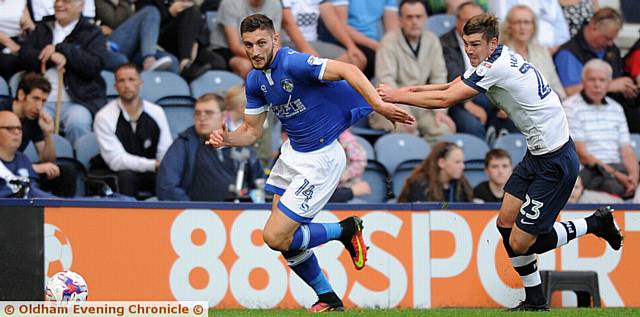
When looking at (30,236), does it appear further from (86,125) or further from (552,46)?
(552,46)

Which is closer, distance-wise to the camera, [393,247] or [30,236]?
[30,236]

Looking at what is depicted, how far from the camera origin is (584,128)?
1455 centimetres

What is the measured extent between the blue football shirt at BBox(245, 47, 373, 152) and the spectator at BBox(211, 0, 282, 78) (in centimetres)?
462

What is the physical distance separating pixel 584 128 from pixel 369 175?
2.69 meters

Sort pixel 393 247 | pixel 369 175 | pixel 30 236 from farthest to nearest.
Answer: pixel 369 175, pixel 393 247, pixel 30 236

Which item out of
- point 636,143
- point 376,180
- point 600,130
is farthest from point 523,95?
point 636,143

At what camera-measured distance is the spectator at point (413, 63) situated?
1455 centimetres

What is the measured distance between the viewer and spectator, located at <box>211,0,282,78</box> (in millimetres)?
14336

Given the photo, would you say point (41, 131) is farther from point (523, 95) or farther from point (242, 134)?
point (523, 95)

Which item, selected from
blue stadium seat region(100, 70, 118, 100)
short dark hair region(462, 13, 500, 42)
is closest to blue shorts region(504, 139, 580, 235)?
short dark hair region(462, 13, 500, 42)

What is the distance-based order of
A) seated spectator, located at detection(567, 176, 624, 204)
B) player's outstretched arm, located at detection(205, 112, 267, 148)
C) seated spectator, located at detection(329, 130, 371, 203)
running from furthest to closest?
seated spectator, located at detection(567, 176, 624, 204) → seated spectator, located at detection(329, 130, 371, 203) → player's outstretched arm, located at detection(205, 112, 267, 148)

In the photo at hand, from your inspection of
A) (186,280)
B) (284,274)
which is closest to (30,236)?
(186,280)

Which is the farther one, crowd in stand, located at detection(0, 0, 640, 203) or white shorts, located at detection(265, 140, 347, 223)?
crowd in stand, located at detection(0, 0, 640, 203)

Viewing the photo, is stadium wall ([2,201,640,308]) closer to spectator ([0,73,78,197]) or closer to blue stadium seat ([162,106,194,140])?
spectator ([0,73,78,197])
